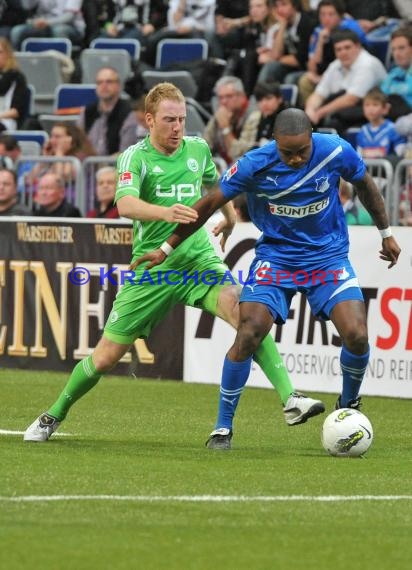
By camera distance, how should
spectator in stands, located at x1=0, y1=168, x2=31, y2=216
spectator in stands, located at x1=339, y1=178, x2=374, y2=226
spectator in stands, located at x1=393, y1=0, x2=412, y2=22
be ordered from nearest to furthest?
spectator in stands, located at x1=339, y1=178, x2=374, y2=226, spectator in stands, located at x1=0, y1=168, x2=31, y2=216, spectator in stands, located at x1=393, y1=0, x2=412, y2=22

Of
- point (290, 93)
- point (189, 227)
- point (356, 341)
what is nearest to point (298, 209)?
point (189, 227)

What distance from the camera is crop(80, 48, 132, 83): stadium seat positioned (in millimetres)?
21094

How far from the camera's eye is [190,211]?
9.34m

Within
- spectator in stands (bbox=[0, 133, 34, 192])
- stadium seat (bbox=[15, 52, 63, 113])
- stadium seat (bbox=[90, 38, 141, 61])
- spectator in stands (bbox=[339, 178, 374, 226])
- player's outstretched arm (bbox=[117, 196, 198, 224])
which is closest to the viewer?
player's outstretched arm (bbox=[117, 196, 198, 224])

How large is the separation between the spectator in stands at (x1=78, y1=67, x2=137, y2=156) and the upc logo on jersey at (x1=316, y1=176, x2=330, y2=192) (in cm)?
910

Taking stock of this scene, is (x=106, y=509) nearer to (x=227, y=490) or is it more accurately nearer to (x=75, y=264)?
(x=227, y=490)

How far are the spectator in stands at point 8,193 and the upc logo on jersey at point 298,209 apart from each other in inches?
285

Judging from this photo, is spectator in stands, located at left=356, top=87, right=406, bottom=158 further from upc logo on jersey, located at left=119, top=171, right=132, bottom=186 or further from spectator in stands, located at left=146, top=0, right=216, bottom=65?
upc logo on jersey, located at left=119, top=171, right=132, bottom=186

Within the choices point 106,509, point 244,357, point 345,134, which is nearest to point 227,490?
point 106,509

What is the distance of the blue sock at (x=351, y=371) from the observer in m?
9.73

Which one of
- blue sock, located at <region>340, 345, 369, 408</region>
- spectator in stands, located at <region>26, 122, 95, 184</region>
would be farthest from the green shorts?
spectator in stands, located at <region>26, 122, 95, 184</region>

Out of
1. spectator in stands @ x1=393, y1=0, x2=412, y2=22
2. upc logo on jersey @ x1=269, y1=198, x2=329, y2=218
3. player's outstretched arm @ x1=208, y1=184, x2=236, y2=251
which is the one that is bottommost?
player's outstretched arm @ x1=208, y1=184, x2=236, y2=251

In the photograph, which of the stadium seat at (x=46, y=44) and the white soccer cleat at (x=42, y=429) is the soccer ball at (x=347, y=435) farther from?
the stadium seat at (x=46, y=44)

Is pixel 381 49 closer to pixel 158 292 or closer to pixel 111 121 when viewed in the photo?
pixel 111 121
